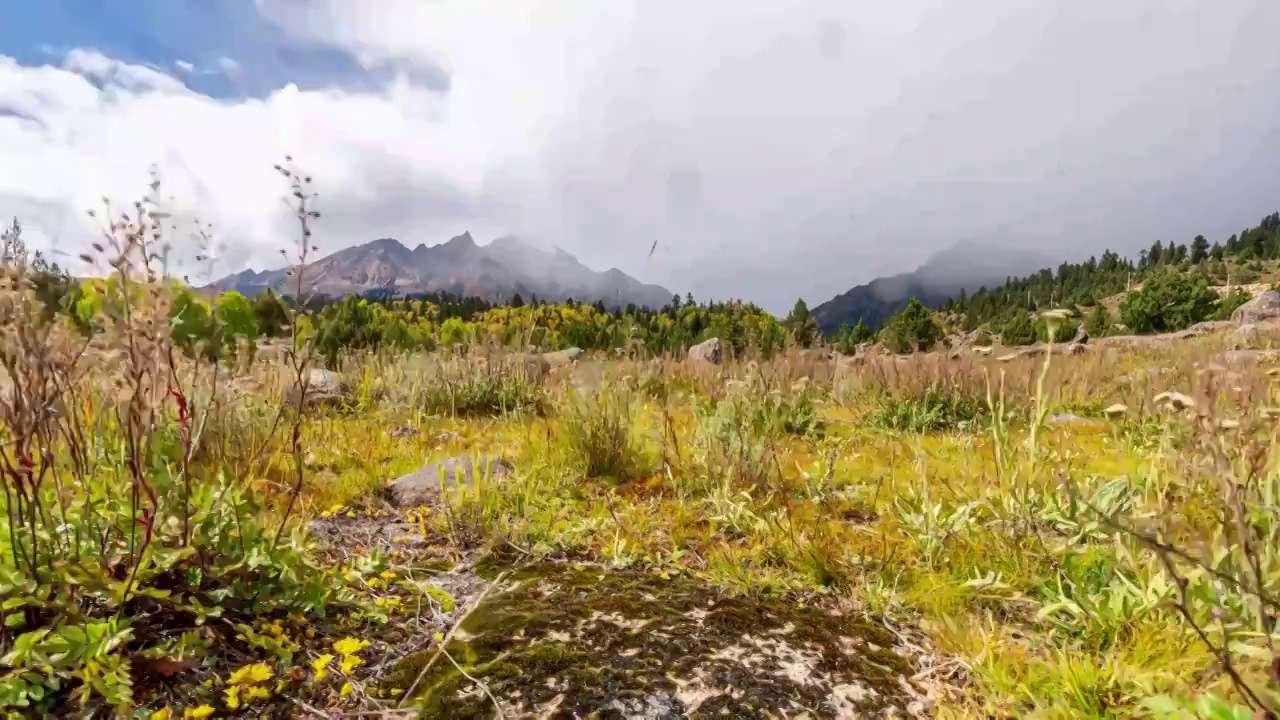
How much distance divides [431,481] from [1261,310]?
46.9 metres

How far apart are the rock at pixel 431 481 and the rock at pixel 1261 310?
1412 inches

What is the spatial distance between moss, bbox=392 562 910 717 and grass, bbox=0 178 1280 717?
0.07m

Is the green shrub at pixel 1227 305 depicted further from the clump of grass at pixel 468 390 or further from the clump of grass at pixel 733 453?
the clump of grass at pixel 733 453

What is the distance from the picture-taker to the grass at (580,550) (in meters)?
1.40

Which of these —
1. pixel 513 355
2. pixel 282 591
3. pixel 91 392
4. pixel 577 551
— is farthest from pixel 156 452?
pixel 513 355

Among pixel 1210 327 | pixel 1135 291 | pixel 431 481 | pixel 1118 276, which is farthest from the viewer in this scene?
pixel 1118 276

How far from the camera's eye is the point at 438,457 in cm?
411

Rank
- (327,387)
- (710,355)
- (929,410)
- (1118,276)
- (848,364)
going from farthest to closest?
(1118,276), (710,355), (848,364), (327,387), (929,410)

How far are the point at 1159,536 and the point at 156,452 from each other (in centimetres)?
245

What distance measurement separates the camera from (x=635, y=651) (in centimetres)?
171

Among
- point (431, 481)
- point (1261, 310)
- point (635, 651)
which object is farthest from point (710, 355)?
point (1261, 310)

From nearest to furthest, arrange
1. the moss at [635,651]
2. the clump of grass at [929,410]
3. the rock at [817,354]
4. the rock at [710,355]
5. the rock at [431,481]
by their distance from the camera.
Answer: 1. the moss at [635,651]
2. the rock at [431,481]
3. the clump of grass at [929,410]
4. the rock at [817,354]
5. the rock at [710,355]

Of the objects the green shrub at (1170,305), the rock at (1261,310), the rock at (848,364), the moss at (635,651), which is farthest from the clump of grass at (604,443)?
the green shrub at (1170,305)

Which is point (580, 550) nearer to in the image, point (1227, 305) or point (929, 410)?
point (929, 410)
